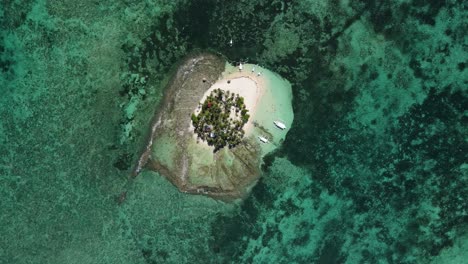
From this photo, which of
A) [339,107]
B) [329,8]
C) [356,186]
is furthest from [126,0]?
[356,186]

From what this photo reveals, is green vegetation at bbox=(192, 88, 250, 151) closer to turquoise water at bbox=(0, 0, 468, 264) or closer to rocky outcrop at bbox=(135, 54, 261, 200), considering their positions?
rocky outcrop at bbox=(135, 54, 261, 200)

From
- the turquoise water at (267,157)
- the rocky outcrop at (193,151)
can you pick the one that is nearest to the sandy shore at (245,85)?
the rocky outcrop at (193,151)

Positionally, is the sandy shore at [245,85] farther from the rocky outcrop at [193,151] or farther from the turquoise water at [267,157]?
the turquoise water at [267,157]

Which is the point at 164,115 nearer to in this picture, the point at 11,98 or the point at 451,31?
the point at 11,98

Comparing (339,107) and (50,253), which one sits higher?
(339,107)

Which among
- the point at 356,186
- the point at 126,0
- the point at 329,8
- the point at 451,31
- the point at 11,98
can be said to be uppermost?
the point at 451,31
